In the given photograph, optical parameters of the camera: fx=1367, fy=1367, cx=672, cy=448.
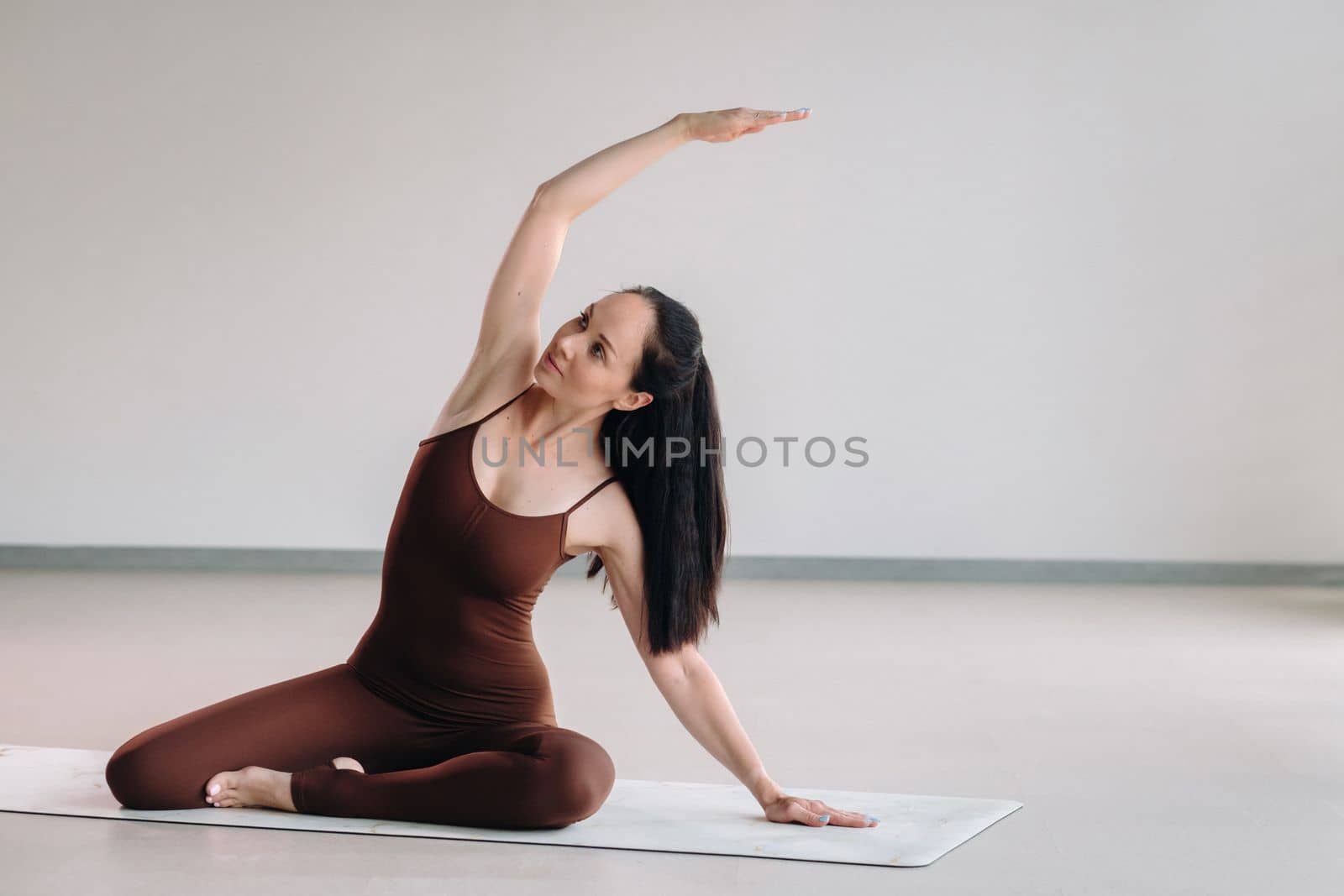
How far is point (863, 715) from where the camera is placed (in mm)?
3055

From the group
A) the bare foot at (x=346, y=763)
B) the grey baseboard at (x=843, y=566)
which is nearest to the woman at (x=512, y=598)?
the bare foot at (x=346, y=763)

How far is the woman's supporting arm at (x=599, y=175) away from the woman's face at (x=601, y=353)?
0.18 meters

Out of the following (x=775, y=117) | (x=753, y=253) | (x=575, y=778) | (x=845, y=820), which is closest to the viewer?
(x=775, y=117)

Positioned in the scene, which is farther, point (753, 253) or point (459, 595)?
point (753, 253)

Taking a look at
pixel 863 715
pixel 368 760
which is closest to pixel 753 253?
pixel 863 715

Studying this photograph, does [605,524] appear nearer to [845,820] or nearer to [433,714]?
[433,714]

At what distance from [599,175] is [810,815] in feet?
3.58

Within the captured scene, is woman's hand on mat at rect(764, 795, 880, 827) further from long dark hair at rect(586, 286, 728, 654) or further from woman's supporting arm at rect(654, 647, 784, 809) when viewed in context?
long dark hair at rect(586, 286, 728, 654)

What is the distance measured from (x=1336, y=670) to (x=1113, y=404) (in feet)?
5.07

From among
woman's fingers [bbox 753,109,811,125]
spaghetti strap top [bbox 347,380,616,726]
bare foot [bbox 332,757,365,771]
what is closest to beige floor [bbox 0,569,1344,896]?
bare foot [bbox 332,757,365,771]

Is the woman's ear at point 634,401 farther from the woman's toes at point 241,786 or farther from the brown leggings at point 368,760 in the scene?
the woman's toes at point 241,786

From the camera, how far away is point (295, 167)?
4945mm

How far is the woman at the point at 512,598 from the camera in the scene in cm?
215

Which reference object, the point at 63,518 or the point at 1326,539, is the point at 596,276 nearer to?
the point at 63,518
